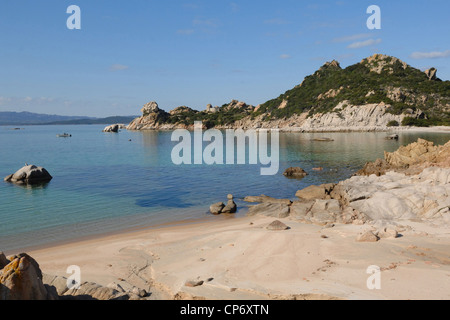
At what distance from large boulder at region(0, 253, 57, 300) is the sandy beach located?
4.40 m

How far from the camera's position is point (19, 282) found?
7.79 meters

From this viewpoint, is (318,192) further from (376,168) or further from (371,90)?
(371,90)

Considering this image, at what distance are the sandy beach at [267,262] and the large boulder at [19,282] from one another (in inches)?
173

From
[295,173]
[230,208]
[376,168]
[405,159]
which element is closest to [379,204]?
[230,208]

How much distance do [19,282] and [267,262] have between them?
906 cm

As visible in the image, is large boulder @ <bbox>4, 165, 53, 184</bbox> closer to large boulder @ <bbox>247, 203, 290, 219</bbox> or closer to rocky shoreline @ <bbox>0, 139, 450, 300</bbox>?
rocky shoreline @ <bbox>0, 139, 450, 300</bbox>

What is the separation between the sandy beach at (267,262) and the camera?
11.1m

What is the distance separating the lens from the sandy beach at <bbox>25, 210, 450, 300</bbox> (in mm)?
11078

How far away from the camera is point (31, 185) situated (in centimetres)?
3706

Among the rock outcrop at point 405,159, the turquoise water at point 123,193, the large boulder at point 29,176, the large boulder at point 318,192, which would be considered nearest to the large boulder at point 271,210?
the turquoise water at point 123,193

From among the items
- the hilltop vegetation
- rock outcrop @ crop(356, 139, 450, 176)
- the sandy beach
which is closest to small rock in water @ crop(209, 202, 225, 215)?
the sandy beach

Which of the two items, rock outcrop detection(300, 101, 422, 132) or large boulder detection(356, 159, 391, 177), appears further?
rock outcrop detection(300, 101, 422, 132)
